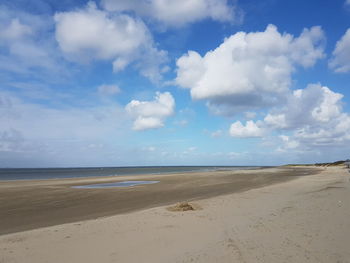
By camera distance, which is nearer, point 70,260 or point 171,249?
point 70,260

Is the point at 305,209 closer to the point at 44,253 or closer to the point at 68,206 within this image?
the point at 44,253

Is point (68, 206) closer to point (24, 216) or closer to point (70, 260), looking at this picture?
point (24, 216)

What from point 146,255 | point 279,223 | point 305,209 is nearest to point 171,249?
point 146,255

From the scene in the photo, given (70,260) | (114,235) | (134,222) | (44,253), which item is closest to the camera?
(70,260)

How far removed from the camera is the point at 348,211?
40.0ft

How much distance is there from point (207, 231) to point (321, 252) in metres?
3.54

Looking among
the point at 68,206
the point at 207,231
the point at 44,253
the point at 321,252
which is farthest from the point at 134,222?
the point at 68,206

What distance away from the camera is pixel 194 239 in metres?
8.21

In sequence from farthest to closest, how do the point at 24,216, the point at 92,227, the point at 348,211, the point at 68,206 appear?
the point at 68,206 → the point at 24,216 → the point at 348,211 → the point at 92,227

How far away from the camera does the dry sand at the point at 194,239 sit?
680 cm

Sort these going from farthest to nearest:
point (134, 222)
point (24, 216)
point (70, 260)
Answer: point (24, 216) → point (134, 222) → point (70, 260)

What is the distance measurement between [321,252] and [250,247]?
74.0 inches

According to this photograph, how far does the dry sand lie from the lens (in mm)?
6801

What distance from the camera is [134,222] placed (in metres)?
10.4
